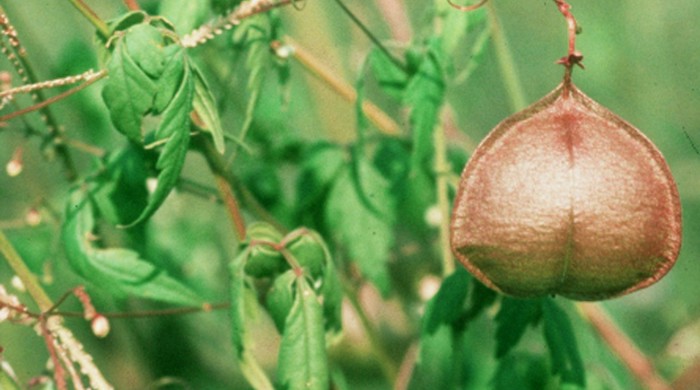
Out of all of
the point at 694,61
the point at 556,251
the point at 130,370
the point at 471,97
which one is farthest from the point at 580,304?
the point at 694,61

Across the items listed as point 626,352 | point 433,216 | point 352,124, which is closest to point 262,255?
point 433,216

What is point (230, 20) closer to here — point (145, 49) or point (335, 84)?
point (145, 49)

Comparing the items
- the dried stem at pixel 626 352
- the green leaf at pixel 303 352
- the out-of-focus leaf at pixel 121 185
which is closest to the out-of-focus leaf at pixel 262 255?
the green leaf at pixel 303 352

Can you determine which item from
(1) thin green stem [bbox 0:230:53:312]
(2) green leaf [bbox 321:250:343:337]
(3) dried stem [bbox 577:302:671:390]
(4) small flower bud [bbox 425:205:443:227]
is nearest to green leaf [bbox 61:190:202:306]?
(1) thin green stem [bbox 0:230:53:312]

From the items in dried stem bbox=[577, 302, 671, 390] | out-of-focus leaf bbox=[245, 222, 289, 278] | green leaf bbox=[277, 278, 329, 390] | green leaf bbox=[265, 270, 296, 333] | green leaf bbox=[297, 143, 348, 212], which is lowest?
dried stem bbox=[577, 302, 671, 390]

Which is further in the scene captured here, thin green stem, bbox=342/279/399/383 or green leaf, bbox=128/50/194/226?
thin green stem, bbox=342/279/399/383

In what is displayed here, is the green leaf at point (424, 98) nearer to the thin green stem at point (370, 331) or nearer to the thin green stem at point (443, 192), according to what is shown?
the thin green stem at point (443, 192)

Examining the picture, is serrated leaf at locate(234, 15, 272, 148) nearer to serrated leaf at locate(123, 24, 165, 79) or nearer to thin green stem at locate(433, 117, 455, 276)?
serrated leaf at locate(123, 24, 165, 79)
